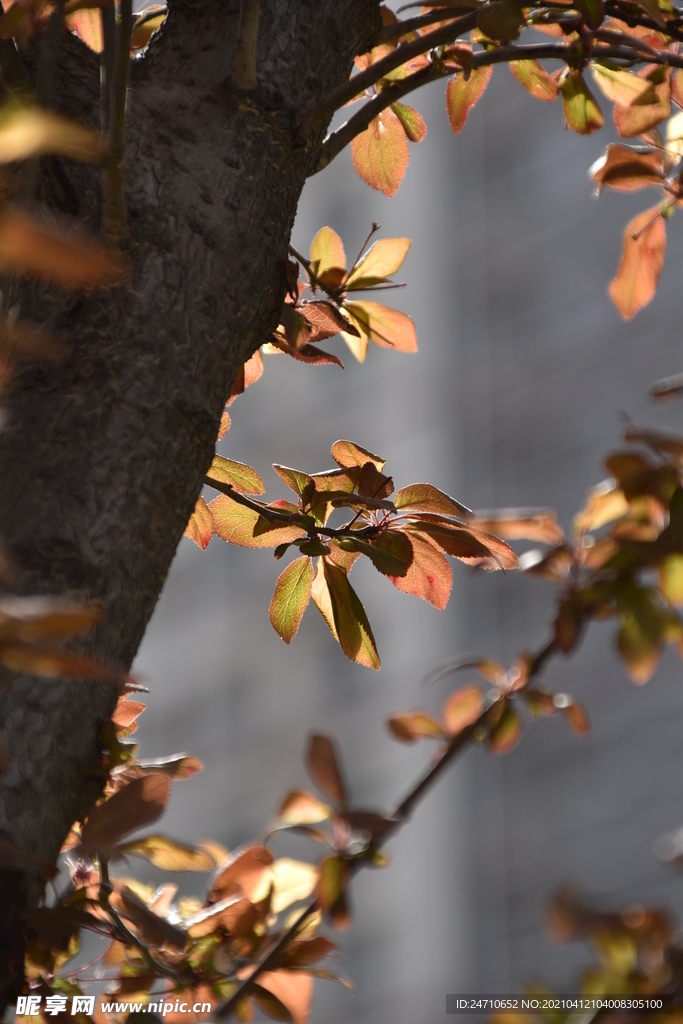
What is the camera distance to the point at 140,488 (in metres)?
0.37

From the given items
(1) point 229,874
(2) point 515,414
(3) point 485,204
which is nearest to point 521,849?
(2) point 515,414

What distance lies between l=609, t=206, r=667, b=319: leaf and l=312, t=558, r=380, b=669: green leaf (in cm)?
30

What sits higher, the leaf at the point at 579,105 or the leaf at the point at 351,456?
the leaf at the point at 579,105

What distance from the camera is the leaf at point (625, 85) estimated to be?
0.59m

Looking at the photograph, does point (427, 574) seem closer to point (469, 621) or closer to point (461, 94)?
point (461, 94)

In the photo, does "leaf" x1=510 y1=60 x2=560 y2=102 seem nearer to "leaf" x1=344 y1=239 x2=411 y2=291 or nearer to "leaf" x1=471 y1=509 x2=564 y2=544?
"leaf" x1=344 y1=239 x2=411 y2=291

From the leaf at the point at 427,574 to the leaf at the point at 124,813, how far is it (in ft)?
0.49

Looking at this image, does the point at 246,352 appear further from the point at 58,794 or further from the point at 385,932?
the point at 385,932

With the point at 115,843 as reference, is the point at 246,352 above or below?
above

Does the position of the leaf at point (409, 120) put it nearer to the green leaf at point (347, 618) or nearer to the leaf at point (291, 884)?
the green leaf at point (347, 618)

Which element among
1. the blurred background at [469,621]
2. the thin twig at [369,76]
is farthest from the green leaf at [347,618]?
the blurred background at [469,621]

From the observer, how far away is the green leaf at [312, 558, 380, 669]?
0.48 meters

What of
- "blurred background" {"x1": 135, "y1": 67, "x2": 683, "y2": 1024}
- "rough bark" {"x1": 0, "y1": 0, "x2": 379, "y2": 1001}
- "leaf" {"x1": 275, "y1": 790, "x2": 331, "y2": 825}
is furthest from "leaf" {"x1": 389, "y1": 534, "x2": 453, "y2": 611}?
"blurred background" {"x1": 135, "y1": 67, "x2": 683, "y2": 1024}

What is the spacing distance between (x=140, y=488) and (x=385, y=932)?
8786 mm
